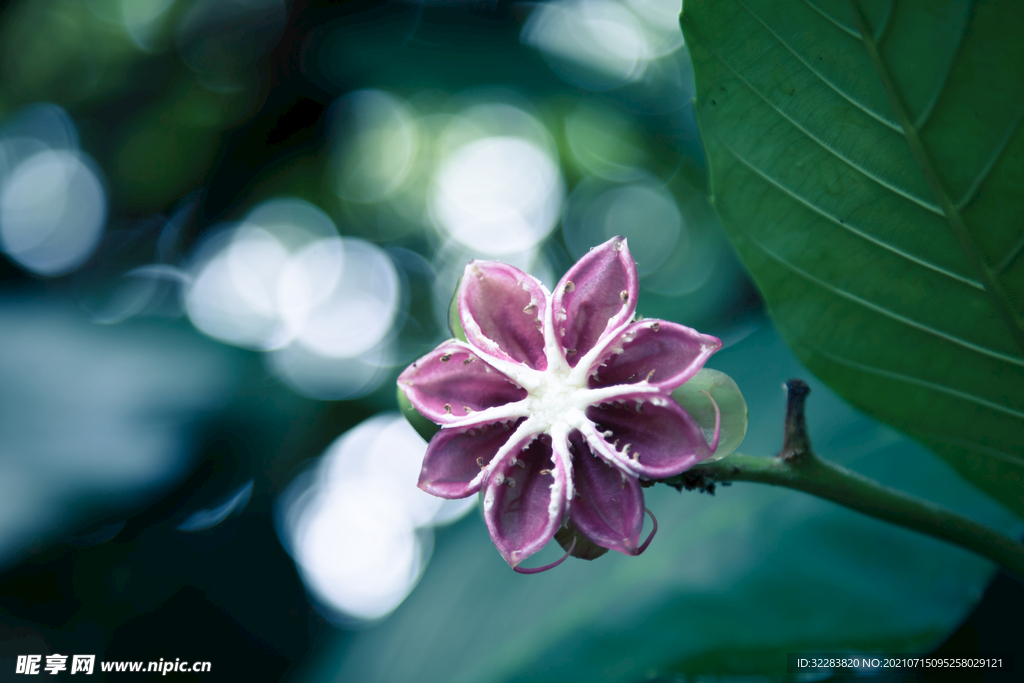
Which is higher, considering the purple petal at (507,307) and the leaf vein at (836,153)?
the leaf vein at (836,153)

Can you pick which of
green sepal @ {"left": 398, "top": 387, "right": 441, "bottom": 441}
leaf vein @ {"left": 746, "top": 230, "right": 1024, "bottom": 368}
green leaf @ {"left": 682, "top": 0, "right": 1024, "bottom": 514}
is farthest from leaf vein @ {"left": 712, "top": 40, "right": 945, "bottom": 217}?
green sepal @ {"left": 398, "top": 387, "right": 441, "bottom": 441}

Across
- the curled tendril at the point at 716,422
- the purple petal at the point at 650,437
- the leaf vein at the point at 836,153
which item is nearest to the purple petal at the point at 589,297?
the purple petal at the point at 650,437

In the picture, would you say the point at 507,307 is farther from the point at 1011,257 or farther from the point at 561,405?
the point at 1011,257

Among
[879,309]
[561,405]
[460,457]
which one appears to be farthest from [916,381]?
[460,457]

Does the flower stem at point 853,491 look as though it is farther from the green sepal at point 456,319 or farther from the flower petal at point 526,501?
the green sepal at point 456,319

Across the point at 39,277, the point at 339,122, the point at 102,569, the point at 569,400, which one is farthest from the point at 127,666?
the point at 339,122

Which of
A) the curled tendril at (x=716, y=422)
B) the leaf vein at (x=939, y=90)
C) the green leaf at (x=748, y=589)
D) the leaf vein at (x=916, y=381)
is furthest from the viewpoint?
the green leaf at (x=748, y=589)

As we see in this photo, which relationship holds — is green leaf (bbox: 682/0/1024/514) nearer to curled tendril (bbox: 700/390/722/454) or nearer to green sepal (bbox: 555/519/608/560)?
curled tendril (bbox: 700/390/722/454)
